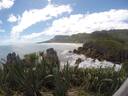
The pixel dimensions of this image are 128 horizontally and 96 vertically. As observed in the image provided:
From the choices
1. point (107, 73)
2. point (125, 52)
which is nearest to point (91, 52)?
point (125, 52)

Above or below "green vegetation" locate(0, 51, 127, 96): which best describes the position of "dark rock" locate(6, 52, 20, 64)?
above

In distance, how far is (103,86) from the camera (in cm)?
781

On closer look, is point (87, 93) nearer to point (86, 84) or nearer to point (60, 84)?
point (86, 84)

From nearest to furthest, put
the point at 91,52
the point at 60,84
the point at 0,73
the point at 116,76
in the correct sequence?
the point at 60,84
the point at 116,76
the point at 0,73
the point at 91,52

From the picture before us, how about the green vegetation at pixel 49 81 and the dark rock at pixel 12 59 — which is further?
the dark rock at pixel 12 59

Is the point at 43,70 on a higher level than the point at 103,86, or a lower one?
higher

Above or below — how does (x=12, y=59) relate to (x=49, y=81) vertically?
above

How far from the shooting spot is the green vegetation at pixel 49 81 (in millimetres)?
6945

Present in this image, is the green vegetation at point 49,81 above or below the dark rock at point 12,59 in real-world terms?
below

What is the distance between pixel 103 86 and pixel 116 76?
22.3 inches

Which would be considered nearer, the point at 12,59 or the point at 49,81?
the point at 49,81

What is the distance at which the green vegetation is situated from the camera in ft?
22.8

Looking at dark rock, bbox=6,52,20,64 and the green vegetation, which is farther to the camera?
dark rock, bbox=6,52,20,64

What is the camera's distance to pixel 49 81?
7.81 meters
